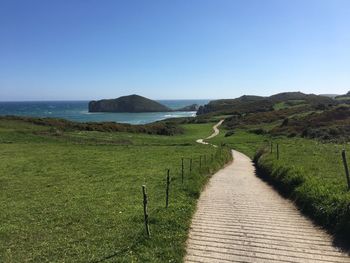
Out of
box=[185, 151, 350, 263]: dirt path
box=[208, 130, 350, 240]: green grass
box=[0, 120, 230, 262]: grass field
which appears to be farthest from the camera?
box=[208, 130, 350, 240]: green grass

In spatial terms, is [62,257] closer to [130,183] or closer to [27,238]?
[27,238]

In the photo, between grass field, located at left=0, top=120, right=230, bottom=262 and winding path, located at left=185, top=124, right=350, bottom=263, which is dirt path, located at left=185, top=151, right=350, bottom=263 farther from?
grass field, located at left=0, top=120, right=230, bottom=262

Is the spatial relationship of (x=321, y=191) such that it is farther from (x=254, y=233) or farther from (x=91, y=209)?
(x=91, y=209)

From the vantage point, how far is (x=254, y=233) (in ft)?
43.0

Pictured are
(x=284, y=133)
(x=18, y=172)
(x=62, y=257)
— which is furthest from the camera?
(x=284, y=133)

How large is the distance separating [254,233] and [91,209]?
824 centimetres

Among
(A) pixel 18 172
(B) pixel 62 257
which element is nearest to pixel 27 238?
(B) pixel 62 257

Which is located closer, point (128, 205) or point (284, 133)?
point (128, 205)

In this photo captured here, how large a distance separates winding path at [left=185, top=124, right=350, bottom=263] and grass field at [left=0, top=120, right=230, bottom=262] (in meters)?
0.69

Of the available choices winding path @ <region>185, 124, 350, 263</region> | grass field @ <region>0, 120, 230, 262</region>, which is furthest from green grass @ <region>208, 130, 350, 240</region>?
grass field @ <region>0, 120, 230, 262</region>

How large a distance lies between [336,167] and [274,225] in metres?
13.8

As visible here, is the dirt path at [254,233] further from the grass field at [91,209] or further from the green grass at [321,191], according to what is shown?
the grass field at [91,209]

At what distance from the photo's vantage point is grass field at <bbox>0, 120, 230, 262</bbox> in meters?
11.9

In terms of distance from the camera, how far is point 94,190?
2327cm
